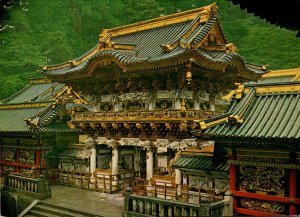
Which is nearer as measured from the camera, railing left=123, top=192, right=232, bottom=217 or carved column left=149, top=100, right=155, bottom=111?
railing left=123, top=192, right=232, bottom=217

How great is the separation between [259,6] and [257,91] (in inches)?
237

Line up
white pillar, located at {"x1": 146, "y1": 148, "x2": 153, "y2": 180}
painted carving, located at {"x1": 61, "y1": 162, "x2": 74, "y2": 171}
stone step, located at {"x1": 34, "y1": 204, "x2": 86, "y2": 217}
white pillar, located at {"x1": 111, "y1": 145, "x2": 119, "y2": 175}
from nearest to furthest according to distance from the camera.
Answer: stone step, located at {"x1": 34, "y1": 204, "x2": 86, "y2": 217} < white pillar, located at {"x1": 146, "y1": 148, "x2": 153, "y2": 180} < white pillar, located at {"x1": 111, "y1": 145, "x2": 119, "y2": 175} < painted carving, located at {"x1": 61, "y1": 162, "x2": 74, "y2": 171}

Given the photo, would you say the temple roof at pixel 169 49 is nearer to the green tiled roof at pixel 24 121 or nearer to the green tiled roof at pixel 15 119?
the green tiled roof at pixel 24 121

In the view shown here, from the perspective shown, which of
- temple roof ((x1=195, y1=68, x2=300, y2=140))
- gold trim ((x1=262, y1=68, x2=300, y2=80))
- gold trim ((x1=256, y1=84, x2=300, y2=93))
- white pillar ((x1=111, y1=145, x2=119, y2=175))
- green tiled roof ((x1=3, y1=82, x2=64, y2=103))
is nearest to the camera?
temple roof ((x1=195, y1=68, x2=300, y2=140))

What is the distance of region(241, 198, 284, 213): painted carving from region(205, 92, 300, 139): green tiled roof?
2122 millimetres

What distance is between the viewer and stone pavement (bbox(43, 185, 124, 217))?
13.6 m

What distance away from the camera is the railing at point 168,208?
9.85m

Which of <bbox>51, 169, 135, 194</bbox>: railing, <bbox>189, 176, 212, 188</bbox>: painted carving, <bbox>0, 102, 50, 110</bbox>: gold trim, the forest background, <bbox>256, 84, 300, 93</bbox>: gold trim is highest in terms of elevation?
the forest background

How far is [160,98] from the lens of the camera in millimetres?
16281

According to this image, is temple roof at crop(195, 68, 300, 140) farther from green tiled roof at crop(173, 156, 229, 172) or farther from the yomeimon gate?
the yomeimon gate

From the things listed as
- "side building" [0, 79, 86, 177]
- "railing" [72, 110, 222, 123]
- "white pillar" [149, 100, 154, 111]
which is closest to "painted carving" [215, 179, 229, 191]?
"railing" [72, 110, 222, 123]

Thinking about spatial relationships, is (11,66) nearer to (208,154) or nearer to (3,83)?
(3,83)

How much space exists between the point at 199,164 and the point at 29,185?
8.29 m

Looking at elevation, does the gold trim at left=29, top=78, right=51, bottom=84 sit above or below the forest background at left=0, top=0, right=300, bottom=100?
below
